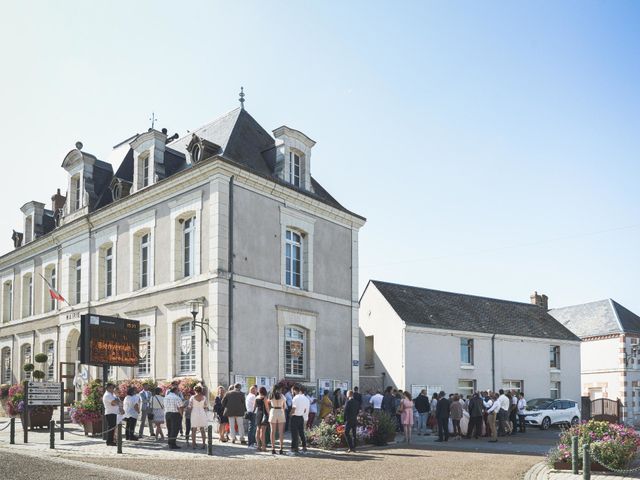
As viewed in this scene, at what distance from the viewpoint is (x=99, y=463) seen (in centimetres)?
1241

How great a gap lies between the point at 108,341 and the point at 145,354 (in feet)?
13.2

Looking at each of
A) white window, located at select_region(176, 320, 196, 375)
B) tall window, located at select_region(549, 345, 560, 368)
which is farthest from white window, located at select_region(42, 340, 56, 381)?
tall window, located at select_region(549, 345, 560, 368)

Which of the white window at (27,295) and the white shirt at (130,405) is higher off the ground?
the white window at (27,295)

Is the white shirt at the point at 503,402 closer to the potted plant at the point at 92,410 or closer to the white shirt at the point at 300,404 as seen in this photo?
the white shirt at the point at 300,404

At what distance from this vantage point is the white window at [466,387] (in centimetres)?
3083

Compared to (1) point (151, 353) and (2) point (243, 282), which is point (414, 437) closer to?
(2) point (243, 282)

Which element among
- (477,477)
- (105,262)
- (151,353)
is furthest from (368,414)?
(105,262)

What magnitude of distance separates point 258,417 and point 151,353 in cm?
722

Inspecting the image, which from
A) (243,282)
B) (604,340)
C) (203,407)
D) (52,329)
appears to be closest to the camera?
(203,407)

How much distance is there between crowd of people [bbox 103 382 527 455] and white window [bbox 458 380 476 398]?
947cm

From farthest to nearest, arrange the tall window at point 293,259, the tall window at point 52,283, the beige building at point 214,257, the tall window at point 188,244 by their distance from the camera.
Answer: the tall window at point 52,283 < the tall window at point 293,259 < the tall window at point 188,244 < the beige building at point 214,257

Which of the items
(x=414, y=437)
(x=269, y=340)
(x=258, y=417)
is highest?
(x=269, y=340)

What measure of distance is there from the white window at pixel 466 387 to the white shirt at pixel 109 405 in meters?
18.6

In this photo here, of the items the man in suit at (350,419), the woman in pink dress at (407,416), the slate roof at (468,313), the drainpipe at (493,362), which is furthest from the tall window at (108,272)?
the drainpipe at (493,362)
